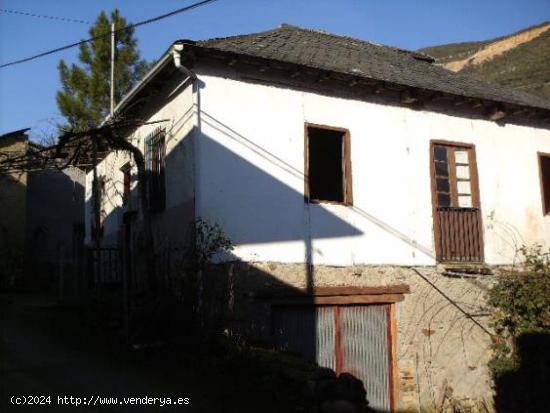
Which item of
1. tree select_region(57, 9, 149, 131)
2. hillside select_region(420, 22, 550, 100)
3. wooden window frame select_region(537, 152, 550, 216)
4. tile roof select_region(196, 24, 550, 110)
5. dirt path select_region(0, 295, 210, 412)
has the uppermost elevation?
hillside select_region(420, 22, 550, 100)

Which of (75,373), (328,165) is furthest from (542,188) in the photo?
(75,373)

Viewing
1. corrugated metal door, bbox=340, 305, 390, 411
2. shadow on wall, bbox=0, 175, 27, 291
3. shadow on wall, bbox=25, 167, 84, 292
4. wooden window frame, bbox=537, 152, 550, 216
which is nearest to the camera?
corrugated metal door, bbox=340, 305, 390, 411

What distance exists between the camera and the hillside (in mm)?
33688

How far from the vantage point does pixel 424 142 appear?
10656 mm

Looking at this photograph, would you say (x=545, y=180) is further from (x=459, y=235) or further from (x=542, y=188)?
(x=459, y=235)

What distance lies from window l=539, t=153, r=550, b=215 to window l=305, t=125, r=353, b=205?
4452mm

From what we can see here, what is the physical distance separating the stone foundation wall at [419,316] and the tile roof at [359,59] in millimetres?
3546

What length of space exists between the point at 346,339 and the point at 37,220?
15531mm

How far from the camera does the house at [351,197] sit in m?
8.64

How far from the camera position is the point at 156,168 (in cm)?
1048

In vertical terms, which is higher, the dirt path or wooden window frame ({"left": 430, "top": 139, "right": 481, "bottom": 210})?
wooden window frame ({"left": 430, "top": 139, "right": 481, "bottom": 210})

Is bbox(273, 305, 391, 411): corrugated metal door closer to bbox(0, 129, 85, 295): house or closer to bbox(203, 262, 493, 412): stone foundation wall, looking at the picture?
bbox(203, 262, 493, 412): stone foundation wall

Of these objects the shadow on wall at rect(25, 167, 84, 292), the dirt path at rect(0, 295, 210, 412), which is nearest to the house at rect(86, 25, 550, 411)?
the dirt path at rect(0, 295, 210, 412)

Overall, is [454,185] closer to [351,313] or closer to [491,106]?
[491,106]
